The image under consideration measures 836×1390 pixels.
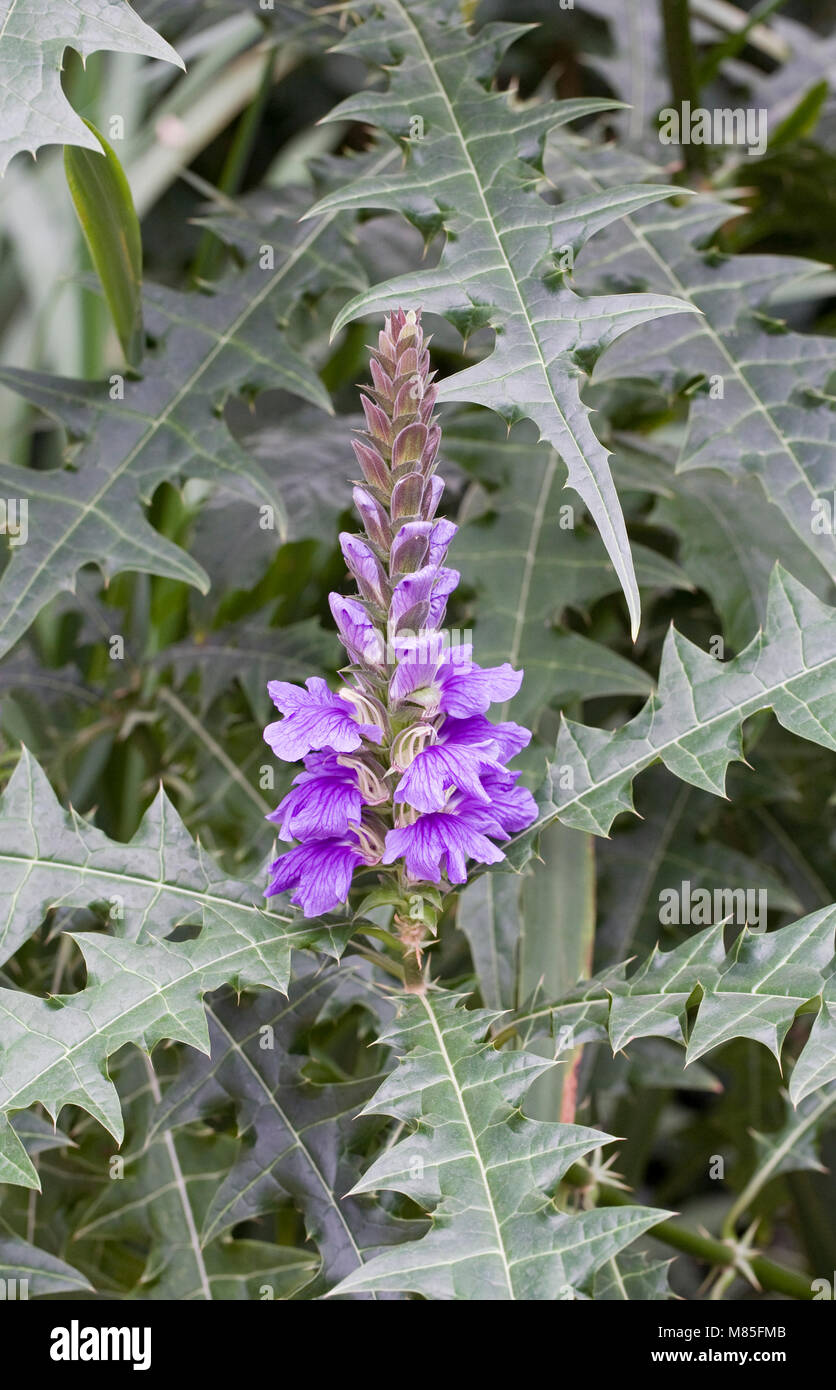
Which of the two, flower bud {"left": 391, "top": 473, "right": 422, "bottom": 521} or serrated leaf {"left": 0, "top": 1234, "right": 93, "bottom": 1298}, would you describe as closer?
flower bud {"left": 391, "top": 473, "right": 422, "bottom": 521}

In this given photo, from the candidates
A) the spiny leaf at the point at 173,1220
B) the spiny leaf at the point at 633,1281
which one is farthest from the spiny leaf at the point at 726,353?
the spiny leaf at the point at 173,1220

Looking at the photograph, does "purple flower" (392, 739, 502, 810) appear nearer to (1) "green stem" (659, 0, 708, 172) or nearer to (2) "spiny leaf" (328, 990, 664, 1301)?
(2) "spiny leaf" (328, 990, 664, 1301)

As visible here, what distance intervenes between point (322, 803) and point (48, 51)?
1.34ft

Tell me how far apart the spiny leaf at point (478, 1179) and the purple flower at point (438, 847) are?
72 mm

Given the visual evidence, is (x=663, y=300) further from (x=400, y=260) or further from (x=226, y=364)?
(x=400, y=260)

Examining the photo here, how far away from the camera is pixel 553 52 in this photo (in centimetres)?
174

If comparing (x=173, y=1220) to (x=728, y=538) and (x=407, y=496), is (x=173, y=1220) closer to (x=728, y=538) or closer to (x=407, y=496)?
(x=407, y=496)

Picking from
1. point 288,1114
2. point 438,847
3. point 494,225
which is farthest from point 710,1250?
point 494,225

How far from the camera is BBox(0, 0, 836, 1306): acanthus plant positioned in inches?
22.1

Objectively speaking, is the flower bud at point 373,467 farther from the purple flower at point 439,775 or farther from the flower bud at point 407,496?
the purple flower at point 439,775

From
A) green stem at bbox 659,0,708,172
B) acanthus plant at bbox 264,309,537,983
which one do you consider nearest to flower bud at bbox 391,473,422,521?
acanthus plant at bbox 264,309,537,983

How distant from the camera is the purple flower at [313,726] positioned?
559mm

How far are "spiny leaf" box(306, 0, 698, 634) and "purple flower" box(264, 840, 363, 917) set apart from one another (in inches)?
7.1

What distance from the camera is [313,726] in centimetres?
57
